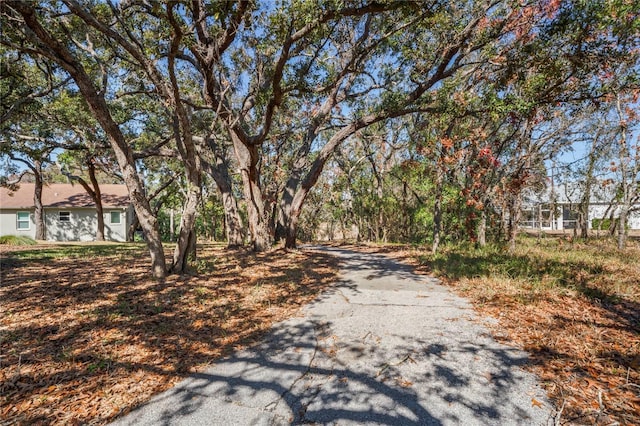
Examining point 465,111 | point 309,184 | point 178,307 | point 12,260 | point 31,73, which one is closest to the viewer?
point 178,307

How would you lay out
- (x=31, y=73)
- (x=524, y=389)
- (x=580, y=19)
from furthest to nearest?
(x=31, y=73)
(x=580, y=19)
(x=524, y=389)

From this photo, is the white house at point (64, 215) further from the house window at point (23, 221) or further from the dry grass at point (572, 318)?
the dry grass at point (572, 318)

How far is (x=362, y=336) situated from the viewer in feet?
12.4

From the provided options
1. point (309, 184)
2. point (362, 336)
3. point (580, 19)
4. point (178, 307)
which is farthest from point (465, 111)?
point (178, 307)

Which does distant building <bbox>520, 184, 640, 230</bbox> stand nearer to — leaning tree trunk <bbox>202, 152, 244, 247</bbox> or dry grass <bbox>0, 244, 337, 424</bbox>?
leaning tree trunk <bbox>202, 152, 244, 247</bbox>

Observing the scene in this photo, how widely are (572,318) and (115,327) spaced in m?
6.23

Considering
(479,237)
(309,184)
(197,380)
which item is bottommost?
(197,380)

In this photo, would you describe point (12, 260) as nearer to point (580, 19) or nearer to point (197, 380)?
point (197, 380)

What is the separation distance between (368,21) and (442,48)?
2.40m

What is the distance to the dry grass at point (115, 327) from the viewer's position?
260 cm

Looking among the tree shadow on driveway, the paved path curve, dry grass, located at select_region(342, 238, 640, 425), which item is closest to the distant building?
dry grass, located at select_region(342, 238, 640, 425)

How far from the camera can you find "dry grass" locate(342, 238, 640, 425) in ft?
8.19

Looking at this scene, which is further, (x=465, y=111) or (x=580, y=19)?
(x=465, y=111)

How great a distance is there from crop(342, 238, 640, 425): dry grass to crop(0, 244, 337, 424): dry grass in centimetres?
319
